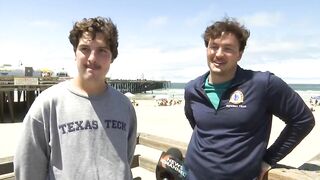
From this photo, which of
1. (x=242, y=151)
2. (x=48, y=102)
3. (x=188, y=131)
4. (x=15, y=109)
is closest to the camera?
(x=48, y=102)

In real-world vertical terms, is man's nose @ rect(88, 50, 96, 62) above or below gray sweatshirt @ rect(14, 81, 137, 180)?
above

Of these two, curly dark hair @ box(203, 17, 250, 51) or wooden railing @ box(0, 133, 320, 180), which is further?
curly dark hair @ box(203, 17, 250, 51)

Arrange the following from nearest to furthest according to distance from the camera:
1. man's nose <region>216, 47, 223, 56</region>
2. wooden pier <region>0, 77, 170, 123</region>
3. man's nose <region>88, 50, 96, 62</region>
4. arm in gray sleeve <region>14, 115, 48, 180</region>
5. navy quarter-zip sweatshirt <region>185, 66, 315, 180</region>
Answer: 1. arm in gray sleeve <region>14, 115, 48, 180</region>
2. man's nose <region>88, 50, 96, 62</region>
3. navy quarter-zip sweatshirt <region>185, 66, 315, 180</region>
4. man's nose <region>216, 47, 223, 56</region>
5. wooden pier <region>0, 77, 170, 123</region>

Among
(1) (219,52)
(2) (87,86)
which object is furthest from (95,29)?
(1) (219,52)

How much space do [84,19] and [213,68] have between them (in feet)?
3.14

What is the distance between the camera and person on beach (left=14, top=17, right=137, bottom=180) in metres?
1.95

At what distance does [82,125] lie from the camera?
2.02 meters

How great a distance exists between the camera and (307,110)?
2.39 m

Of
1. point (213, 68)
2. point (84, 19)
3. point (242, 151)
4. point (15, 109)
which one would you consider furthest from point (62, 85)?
point (15, 109)

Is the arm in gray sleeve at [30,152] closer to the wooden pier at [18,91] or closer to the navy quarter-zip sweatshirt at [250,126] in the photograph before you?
the navy quarter-zip sweatshirt at [250,126]

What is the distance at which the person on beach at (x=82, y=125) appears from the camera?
1946 millimetres

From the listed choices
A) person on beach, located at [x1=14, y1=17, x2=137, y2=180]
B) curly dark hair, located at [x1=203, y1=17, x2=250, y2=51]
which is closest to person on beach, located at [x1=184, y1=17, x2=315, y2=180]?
curly dark hair, located at [x1=203, y1=17, x2=250, y2=51]

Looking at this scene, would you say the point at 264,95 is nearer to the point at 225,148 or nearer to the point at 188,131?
the point at 225,148

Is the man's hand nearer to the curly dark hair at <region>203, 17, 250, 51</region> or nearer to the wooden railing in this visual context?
the wooden railing
